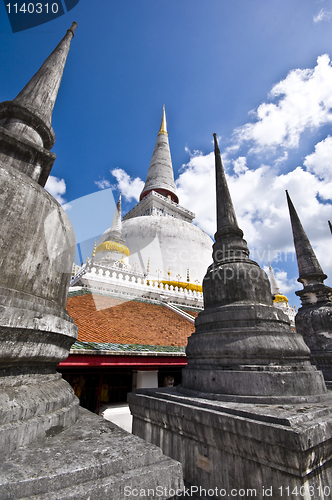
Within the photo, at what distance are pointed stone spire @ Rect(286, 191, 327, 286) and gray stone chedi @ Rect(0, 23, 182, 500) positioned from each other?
4575mm

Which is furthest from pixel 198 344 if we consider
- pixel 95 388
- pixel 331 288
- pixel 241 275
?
pixel 95 388

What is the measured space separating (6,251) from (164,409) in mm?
2163

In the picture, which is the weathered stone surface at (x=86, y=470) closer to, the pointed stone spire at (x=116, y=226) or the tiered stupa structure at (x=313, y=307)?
the tiered stupa structure at (x=313, y=307)

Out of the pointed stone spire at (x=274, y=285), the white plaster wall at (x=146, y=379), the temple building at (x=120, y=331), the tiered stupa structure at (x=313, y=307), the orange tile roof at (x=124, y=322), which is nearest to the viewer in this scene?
the tiered stupa structure at (x=313, y=307)

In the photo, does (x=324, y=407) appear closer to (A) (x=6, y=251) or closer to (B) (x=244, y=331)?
(B) (x=244, y=331)

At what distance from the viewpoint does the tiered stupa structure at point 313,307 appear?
4125mm

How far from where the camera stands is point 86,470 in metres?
1.02

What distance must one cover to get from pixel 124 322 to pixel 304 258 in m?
4.41

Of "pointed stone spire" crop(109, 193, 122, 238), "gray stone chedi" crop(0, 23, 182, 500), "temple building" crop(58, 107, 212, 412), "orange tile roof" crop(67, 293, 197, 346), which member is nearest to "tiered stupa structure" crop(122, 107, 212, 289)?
"temple building" crop(58, 107, 212, 412)

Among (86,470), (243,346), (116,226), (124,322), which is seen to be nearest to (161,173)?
(116,226)

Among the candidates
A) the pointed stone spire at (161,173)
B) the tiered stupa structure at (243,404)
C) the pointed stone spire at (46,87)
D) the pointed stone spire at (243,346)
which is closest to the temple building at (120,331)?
the tiered stupa structure at (243,404)

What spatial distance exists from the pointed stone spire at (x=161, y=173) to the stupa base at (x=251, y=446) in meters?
26.9

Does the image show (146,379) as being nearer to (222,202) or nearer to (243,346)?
(243,346)

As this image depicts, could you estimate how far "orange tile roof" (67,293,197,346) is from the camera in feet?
17.5
